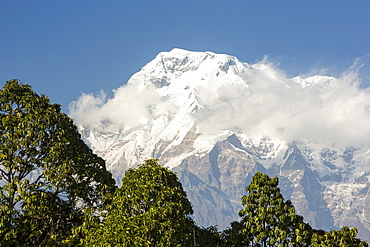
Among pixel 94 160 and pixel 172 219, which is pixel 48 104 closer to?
pixel 94 160

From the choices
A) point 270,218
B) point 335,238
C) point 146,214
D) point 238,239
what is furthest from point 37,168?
point 335,238

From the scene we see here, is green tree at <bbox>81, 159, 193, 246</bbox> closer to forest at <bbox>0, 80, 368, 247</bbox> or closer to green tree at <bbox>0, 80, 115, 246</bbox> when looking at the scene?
forest at <bbox>0, 80, 368, 247</bbox>

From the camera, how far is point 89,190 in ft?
99.2

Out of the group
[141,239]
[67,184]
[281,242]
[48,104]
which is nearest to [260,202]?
[281,242]

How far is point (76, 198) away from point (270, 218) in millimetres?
12752

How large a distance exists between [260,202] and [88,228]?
11.6 meters

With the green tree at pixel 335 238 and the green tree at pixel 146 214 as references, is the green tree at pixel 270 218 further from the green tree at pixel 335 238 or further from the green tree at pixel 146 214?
the green tree at pixel 146 214

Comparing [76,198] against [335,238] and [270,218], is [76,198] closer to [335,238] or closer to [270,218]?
[270,218]

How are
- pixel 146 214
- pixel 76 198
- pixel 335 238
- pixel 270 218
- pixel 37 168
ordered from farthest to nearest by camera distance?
pixel 335 238, pixel 270 218, pixel 76 198, pixel 37 168, pixel 146 214

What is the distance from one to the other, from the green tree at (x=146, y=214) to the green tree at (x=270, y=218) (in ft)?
15.4

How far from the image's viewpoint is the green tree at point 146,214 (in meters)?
25.2

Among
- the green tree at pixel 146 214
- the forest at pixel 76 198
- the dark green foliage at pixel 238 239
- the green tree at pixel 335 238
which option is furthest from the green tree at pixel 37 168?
the green tree at pixel 335 238

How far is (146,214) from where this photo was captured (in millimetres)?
26531

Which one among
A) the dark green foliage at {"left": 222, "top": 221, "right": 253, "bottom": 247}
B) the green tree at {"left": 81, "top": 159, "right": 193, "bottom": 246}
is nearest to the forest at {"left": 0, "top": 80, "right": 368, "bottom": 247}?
the green tree at {"left": 81, "top": 159, "right": 193, "bottom": 246}
